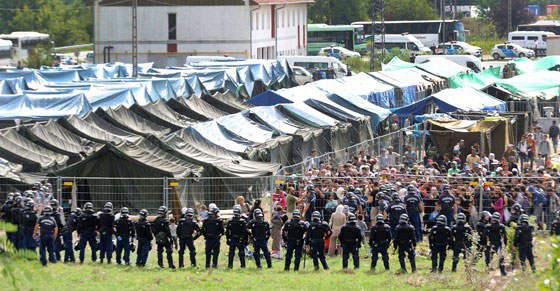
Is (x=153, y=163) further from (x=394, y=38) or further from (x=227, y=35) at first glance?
(x=394, y=38)

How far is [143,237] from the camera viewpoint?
54.1 feet

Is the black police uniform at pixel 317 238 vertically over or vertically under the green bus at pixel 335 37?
under

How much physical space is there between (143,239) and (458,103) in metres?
17.8

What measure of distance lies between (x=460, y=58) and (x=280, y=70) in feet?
52.0

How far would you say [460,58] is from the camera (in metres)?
57.1

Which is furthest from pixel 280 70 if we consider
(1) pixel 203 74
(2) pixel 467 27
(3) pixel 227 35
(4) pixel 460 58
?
(2) pixel 467 27

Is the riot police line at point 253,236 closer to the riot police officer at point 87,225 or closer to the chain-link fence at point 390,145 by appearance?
the riot police officer at point 87,225

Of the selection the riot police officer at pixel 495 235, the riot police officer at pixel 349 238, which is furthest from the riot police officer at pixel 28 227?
the riot police officer at pixel 495 235

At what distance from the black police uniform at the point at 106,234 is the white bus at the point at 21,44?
59.9 metres

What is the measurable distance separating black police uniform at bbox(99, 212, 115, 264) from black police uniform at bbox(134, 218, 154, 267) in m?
0.52

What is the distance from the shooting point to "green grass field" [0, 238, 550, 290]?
14.7 metres

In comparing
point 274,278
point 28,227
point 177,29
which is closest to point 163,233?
point 274,278

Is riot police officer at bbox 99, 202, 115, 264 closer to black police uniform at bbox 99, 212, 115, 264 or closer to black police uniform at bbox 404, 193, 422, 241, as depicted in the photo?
black police uniform at bbox 99, 212, 115, 264

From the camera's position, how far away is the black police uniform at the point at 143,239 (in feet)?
53.9
